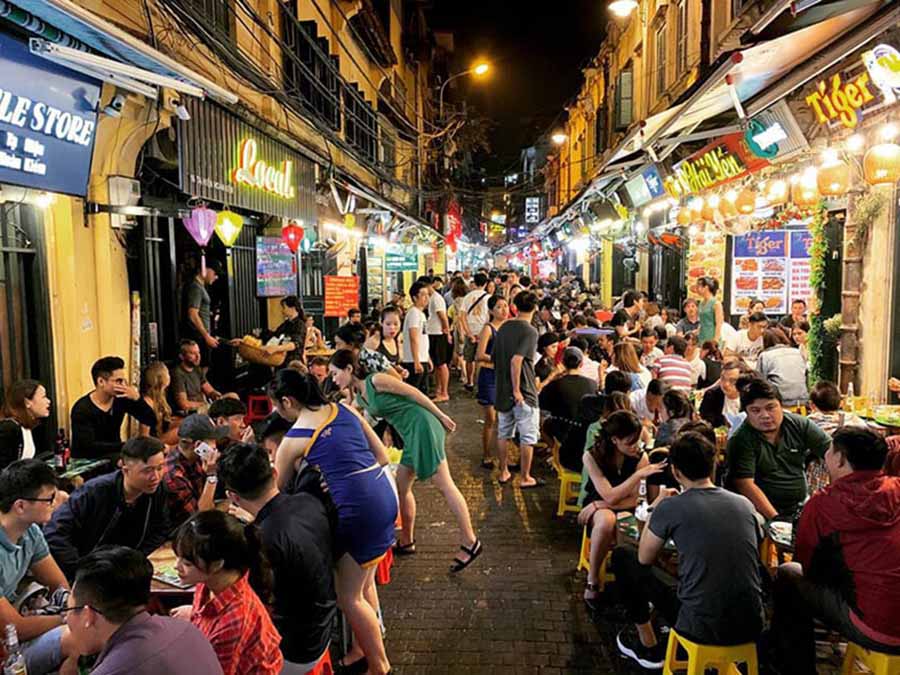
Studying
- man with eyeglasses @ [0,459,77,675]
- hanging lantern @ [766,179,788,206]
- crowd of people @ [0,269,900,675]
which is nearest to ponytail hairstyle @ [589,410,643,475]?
crowd of people @ [0,269,900,675]

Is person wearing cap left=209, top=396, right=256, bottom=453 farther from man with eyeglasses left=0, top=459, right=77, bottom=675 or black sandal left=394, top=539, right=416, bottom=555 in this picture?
man with eyeglasses left=0, top=459, right=77, bottom=675

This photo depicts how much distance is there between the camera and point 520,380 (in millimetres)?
7930

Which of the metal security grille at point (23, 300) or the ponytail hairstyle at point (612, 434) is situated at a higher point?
the metal security grille at point (23, 300)

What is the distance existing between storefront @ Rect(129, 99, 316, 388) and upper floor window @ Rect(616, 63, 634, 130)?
13.2 meters

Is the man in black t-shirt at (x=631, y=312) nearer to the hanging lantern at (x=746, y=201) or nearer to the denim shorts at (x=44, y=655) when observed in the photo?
the hanging lantern at (x=746, y=201)

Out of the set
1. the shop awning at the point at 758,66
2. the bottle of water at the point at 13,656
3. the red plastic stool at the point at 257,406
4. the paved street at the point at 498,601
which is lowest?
the paved street at the point at 498,601

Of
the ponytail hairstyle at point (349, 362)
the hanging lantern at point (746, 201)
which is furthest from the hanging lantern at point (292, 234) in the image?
the hanging lantern at point (746, 201)

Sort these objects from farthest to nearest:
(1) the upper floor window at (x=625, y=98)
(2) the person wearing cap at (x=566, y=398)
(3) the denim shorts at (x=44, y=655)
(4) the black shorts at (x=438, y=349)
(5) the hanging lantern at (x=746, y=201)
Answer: (1) the upper floor window at (x=625, y=98), (4) the black shorts at (x=438, y=349), (5) the hanging lantern at (x=746, y=201), (2) the person wearing cap at (x=566, y=398), (3) the denim shorts at (x=44, y=655)

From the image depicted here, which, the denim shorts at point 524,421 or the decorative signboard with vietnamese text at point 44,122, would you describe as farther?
the denim shorts at point 524,421

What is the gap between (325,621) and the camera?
3568 millimetres

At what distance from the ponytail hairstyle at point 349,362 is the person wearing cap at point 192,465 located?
3.82 ft

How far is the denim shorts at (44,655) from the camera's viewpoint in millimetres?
3176

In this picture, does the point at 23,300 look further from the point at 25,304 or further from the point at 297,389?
the point at 297,389

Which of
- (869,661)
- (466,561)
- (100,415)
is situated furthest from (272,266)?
(869,661)
